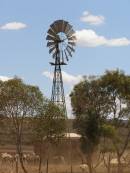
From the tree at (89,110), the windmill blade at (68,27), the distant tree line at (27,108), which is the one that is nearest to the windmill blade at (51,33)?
the windmill blade at (68,27)

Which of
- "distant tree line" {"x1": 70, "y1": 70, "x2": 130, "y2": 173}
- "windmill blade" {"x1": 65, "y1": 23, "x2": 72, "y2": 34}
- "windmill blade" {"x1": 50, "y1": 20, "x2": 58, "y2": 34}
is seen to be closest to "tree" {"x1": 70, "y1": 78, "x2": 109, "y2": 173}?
"distant tree line" {"x1": 70, "y1": 70, "x2": 130, "y2": 173}

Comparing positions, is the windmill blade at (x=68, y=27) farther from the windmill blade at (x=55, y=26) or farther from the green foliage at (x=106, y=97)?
the green foliage at (x=106, y=97)

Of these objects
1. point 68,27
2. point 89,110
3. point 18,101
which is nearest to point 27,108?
point 18,101

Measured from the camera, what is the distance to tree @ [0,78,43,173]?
3200 cm

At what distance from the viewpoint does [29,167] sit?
3631 cm

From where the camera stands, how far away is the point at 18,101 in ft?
105

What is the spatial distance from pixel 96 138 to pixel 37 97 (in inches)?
185

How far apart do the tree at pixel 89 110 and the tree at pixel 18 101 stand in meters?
3.83

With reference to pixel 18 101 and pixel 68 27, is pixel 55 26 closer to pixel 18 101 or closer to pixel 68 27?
pixel 68 27

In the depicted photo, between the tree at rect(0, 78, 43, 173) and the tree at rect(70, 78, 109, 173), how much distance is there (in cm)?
383

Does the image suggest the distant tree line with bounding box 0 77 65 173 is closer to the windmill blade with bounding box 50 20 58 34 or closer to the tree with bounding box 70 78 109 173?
the tree with bounding box 70 78 109 173

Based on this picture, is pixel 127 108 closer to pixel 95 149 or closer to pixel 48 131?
pixel 95 149

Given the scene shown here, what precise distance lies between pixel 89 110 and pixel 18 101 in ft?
21.4

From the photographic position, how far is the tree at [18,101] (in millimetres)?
32000
